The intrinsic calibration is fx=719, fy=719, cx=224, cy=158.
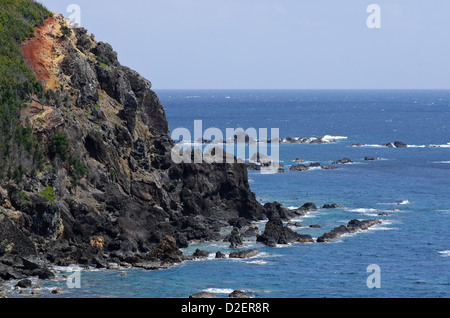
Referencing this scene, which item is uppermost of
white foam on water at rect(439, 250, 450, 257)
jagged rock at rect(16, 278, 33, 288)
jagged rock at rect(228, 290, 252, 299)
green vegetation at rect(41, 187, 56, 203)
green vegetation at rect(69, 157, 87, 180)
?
green vegetation at rect(69, 157, 87, 180)

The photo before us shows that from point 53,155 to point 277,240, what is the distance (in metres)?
25.5

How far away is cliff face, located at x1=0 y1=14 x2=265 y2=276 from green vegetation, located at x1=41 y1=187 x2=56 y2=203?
0.14 meters

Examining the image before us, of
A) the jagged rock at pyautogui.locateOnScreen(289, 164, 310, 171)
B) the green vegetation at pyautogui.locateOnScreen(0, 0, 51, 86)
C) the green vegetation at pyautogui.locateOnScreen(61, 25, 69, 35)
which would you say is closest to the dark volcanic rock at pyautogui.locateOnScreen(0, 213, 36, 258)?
the green vegetation at pyautogui.locateOnScreen(0, 0, 51, 86)

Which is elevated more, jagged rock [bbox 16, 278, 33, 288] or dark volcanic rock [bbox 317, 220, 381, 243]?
jagged rock [bbox 16, 278, 33, 288]

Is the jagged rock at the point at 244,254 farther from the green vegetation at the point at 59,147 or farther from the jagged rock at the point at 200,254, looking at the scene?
the green vegetation at the point at 59,147

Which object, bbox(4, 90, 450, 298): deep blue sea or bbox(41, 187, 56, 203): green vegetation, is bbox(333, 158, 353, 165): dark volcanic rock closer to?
bbox(4, 90, 450, 298): deep blue sea

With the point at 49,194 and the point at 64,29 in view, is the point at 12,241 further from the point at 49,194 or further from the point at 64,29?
the point at 64,29

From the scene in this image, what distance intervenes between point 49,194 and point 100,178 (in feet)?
30.0

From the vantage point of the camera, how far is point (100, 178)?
7888 cm

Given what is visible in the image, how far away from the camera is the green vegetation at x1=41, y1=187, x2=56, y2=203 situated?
69.7 m

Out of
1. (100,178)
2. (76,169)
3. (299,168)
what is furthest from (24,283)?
(299,168)

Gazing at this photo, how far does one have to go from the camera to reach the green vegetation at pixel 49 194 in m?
69.7

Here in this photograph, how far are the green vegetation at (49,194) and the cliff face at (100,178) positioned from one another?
141mm

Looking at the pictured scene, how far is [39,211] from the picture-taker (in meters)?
67.3
